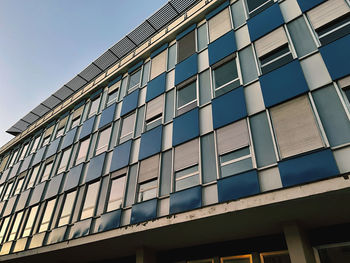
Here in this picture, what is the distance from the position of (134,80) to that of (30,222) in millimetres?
9606

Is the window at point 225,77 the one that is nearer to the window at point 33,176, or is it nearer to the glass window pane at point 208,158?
the glass window pane at point 208,158

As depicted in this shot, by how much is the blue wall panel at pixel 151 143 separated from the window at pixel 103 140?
2.81m

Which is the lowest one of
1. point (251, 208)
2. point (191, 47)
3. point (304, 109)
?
point (251, 208)

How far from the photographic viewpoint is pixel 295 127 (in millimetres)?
6703

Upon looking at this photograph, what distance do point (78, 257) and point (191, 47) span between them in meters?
10.6

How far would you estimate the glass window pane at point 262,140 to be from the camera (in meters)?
6.77

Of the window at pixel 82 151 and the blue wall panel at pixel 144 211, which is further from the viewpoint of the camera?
the window at pixel 82 151

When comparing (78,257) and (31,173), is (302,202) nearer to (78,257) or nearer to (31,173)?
(78,257)

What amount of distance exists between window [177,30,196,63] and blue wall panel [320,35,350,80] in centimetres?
575

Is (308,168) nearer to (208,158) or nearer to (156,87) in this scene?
(208,158)

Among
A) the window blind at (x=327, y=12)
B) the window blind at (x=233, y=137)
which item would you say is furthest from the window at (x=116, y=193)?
the window blind at (x=327, y=12)

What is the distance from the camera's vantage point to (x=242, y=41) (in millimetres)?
9484

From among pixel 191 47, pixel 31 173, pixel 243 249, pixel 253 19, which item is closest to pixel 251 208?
pixel 243 249

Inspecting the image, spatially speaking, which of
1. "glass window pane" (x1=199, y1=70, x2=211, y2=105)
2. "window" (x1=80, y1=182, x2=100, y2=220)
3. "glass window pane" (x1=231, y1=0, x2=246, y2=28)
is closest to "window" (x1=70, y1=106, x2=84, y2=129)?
"window" (x1=80, y1=182, x2=100, y2=220)
